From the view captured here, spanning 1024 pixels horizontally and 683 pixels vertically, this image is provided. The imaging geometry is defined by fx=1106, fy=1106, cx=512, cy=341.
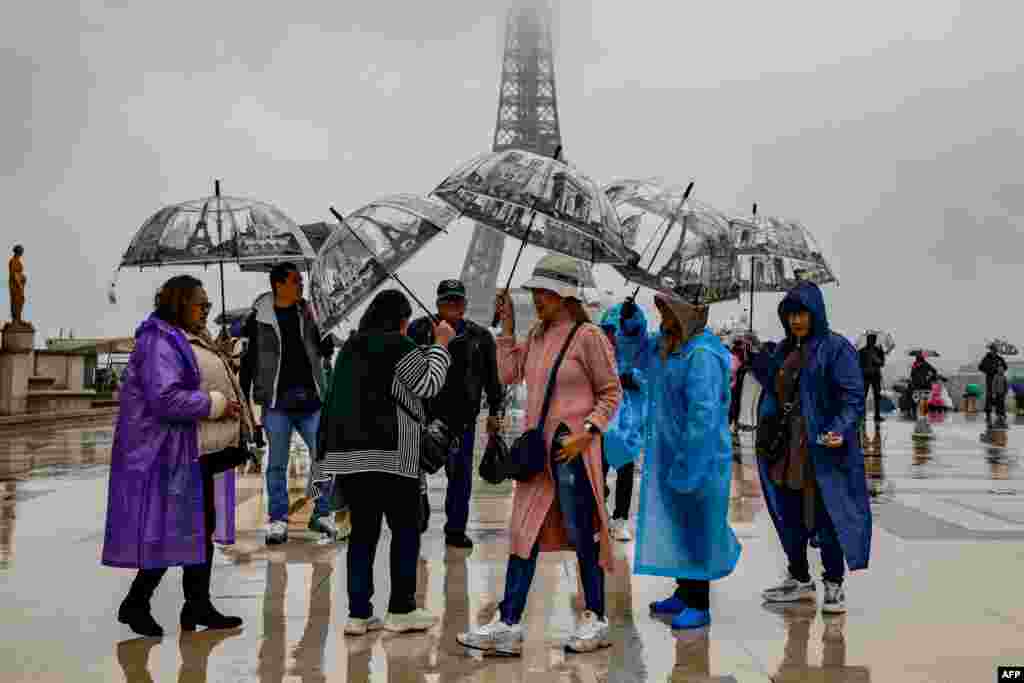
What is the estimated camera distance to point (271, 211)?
292 inches

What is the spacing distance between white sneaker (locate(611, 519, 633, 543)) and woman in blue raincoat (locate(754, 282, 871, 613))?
178 cm

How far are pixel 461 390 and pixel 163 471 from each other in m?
1.76

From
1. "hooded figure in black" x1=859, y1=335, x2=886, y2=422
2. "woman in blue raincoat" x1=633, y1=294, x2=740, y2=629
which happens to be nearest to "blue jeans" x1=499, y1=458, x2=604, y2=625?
"woman in blue raincoat" x1=633, y1=294, x2=740, y2=629

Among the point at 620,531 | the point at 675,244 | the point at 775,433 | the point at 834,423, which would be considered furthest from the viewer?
the point at 620,531

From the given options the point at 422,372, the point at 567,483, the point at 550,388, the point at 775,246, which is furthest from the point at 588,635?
the point at 775,246

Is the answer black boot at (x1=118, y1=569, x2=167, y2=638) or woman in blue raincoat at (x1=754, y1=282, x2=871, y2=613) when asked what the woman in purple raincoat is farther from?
woman in blue raincoat at (x1=754, y1=282, x2=871, y2=613)

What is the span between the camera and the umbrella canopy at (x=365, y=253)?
5391 millimetres

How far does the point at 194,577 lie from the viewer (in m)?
4.98

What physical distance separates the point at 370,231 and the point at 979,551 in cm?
434

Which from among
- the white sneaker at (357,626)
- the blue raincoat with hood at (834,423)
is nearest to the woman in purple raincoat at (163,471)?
the white sneaker at (357,626)

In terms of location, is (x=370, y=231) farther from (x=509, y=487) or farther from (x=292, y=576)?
(x=509, y=487)

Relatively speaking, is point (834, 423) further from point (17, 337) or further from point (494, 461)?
point (17, 337)

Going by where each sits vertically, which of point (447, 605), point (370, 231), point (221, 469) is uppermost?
point (370, 231)

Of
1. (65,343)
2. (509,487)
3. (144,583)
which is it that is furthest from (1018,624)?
(65,343)
